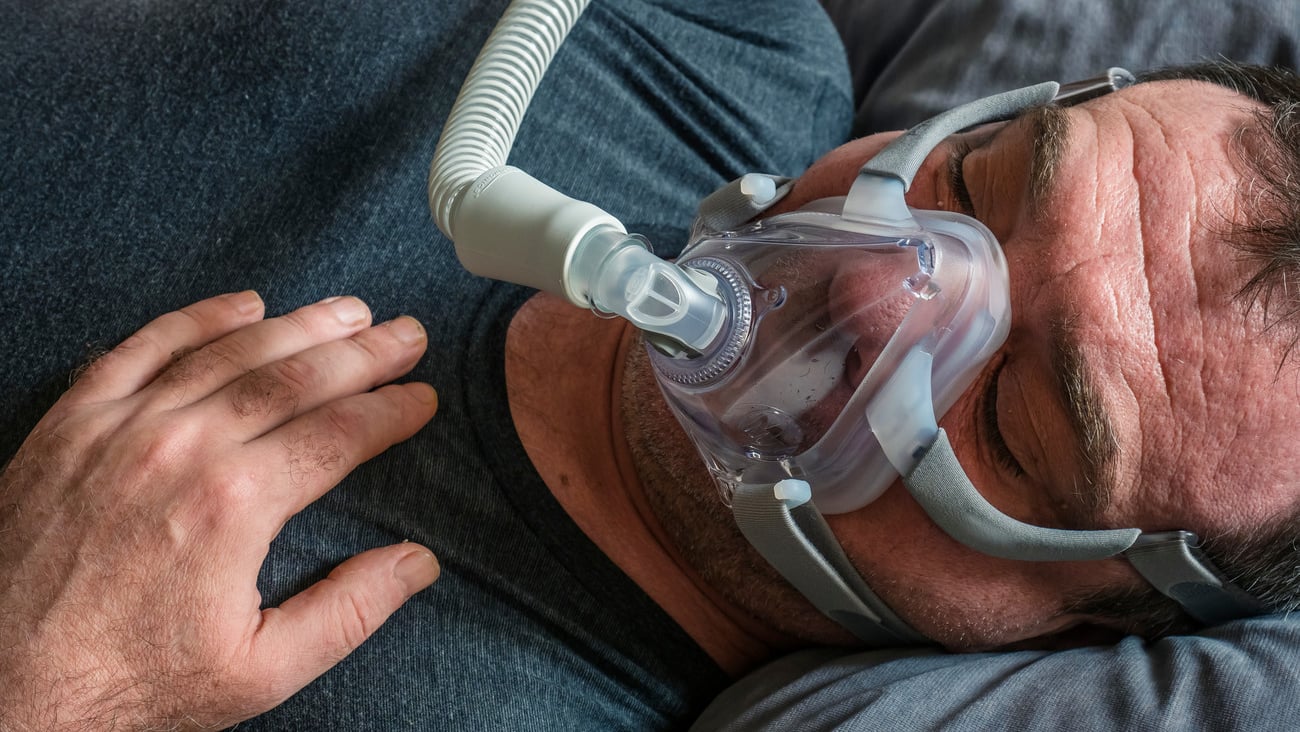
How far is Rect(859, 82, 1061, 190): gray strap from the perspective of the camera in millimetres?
1078

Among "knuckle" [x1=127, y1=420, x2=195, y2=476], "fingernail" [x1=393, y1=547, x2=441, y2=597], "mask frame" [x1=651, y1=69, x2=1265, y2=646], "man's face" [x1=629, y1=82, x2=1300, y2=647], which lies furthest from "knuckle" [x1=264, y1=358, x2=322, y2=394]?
"man's face" [x1=629, y1=82, x2=1300, y2=647]

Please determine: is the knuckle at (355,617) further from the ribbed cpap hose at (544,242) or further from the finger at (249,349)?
the ribbed cpap hose at (544,242)

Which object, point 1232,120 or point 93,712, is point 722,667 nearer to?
point 93,712

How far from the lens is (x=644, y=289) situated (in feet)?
2.79

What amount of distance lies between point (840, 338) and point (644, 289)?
0.23 m

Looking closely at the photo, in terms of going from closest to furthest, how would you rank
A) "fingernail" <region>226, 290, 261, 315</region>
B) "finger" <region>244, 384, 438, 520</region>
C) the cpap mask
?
1. the cpap mask
2. "finger" <region>244, 384, 438, 520</region>
3. "fingernail" <region>226, 290, 261, 315</region>

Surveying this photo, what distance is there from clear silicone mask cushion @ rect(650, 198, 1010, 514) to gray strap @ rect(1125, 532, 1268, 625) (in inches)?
10.5

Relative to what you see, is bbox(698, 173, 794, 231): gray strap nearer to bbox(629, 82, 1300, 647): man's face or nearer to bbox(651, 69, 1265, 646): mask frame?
bbox(651, 69, 1265, 646): mask frame

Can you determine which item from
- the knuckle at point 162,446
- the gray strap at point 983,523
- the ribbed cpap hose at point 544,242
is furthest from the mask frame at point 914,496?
the knuckle at point 162,446

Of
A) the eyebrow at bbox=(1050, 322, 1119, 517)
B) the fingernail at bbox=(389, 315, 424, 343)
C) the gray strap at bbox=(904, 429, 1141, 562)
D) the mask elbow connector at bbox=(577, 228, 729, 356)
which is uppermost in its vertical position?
the mask elbow connector at bbox=(577, 228, 729, 356)

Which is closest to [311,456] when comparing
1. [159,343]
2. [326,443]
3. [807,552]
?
[326,443]

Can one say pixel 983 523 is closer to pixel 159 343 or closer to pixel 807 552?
pixel 807 552

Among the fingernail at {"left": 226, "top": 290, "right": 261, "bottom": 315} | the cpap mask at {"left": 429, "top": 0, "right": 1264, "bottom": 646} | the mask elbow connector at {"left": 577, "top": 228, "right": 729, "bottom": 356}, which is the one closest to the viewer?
the mask elbow connector at {"left": 577, "top": 228, "right": 729, "bottom": 356}

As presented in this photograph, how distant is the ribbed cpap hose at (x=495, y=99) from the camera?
998mm
